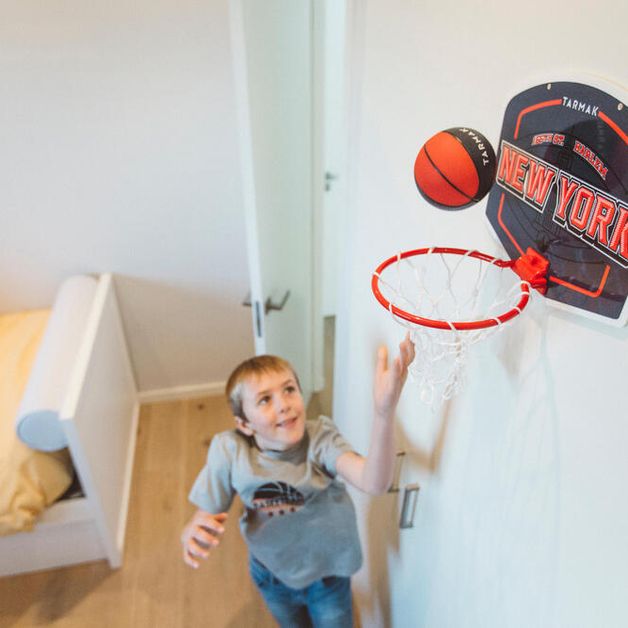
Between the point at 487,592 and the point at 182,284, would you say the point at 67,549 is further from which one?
the point at 487,592

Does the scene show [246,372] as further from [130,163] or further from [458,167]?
[130,163]

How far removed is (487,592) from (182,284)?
1834mm

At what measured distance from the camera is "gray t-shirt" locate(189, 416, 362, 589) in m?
1.22

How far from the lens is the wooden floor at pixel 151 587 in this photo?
1.76 meters

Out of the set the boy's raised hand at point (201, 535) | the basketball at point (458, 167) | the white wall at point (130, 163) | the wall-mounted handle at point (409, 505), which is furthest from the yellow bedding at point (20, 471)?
the basketball at point (458, 167)

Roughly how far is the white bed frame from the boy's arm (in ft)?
2.89

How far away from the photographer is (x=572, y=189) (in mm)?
530

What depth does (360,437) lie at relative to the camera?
141 centimetres

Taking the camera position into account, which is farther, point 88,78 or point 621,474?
point 88,78

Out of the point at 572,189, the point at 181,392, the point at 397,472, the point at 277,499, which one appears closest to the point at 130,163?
the point at 181,392

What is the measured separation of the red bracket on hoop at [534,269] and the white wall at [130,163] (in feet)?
5.49

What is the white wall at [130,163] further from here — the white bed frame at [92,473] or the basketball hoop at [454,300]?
the basketball hoop at [454,300]

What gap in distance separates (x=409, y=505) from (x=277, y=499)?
1.03ft

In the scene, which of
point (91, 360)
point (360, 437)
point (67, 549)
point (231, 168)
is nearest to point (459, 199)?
point (360, 437)
